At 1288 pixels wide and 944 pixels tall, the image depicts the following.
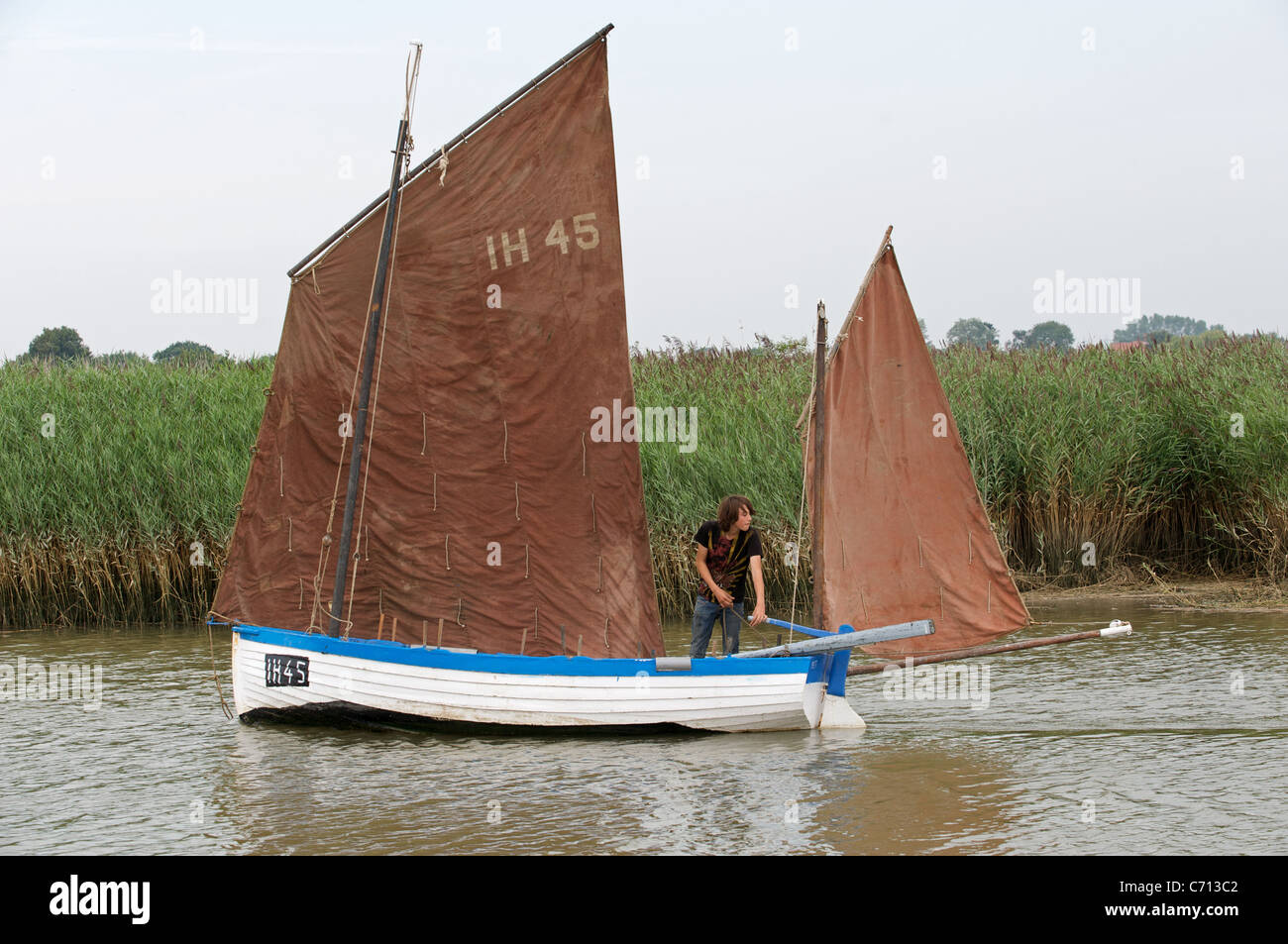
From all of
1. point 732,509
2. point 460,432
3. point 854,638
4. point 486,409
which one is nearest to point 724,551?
point 732,509

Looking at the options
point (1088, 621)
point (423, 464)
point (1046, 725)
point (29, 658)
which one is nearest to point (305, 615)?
point (423, 464)

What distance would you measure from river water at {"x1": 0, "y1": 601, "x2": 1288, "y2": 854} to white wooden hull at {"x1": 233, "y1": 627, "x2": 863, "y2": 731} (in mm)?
192

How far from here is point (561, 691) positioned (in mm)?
11359

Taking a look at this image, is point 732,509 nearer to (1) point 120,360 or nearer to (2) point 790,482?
(2) point 790,482

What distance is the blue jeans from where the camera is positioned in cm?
1172

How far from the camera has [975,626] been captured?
1155 cm

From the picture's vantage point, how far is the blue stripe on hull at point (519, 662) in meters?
11.1

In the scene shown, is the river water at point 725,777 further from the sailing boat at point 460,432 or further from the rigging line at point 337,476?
the rigging line at point 337,476

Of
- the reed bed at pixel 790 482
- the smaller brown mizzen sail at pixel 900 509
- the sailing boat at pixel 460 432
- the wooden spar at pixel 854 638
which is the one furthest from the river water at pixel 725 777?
the reed bed at pixel 790 482

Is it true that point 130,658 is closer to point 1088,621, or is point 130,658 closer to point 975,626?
point 975,626

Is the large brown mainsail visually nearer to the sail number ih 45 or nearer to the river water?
the sail number ih 45

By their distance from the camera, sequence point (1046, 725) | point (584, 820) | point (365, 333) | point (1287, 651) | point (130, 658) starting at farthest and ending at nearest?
1. point (130, 658)
2. point (1287, 651)
3. point (365, 333)
4. point (1046, 725)
5. point (584, 820)

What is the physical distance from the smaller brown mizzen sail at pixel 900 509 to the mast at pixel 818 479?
0.05 meters

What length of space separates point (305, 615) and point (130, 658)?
3.55 m
